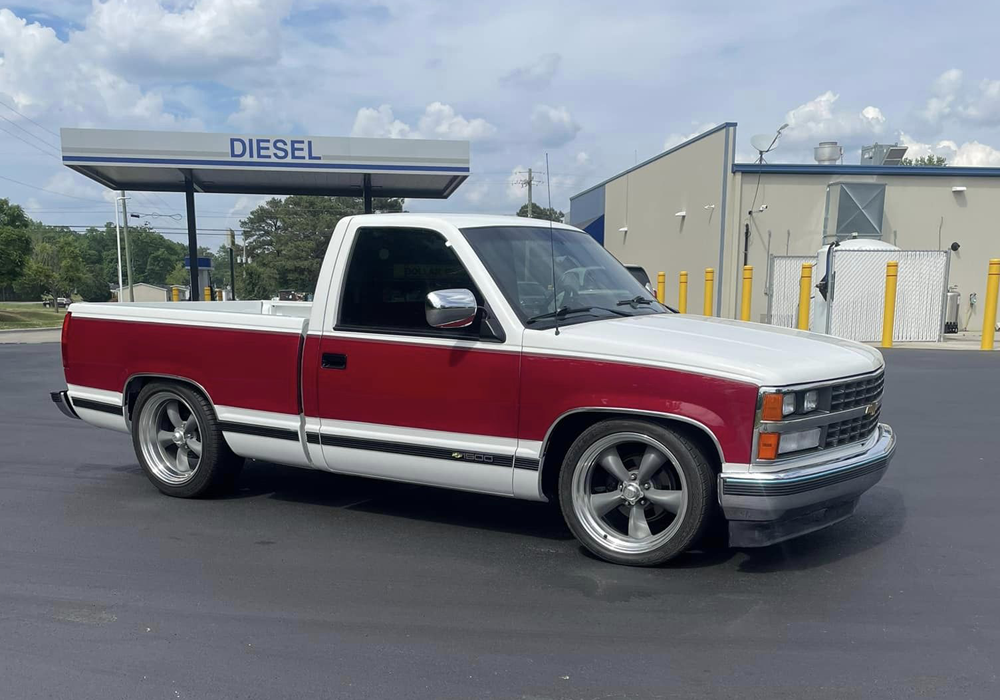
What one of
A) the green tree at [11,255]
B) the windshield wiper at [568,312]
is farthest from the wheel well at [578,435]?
the green tree at [11,255]

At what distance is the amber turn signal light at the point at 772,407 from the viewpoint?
3934 mm

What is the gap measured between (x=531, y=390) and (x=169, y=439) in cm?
306

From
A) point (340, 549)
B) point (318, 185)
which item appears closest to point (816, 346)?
point (340, 549)

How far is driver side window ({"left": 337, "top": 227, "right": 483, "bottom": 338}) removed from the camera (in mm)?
4910

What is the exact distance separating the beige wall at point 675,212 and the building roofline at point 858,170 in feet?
3.27

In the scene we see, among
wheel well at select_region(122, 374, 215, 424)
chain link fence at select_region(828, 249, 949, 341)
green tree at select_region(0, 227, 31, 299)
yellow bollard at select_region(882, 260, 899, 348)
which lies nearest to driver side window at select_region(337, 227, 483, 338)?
wheel well at select_region(122, 374, 215, 424)

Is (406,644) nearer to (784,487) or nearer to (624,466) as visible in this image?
(624,466)

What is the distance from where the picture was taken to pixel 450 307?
4391 millimetres

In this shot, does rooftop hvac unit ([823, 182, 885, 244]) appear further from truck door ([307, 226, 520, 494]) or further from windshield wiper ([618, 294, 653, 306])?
truck door ([307, 226, 520, 494])

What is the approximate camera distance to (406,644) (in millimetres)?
3602

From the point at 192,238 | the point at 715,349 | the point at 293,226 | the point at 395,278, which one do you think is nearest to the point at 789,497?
the point at 715,349

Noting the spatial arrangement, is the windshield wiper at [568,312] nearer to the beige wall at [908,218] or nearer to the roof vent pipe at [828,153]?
the beige wall at [908,218]

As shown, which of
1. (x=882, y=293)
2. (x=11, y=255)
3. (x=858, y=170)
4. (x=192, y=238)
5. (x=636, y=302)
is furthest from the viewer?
(x=11, y=255)

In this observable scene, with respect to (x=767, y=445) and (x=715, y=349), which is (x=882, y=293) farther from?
(x=767, y=445)
